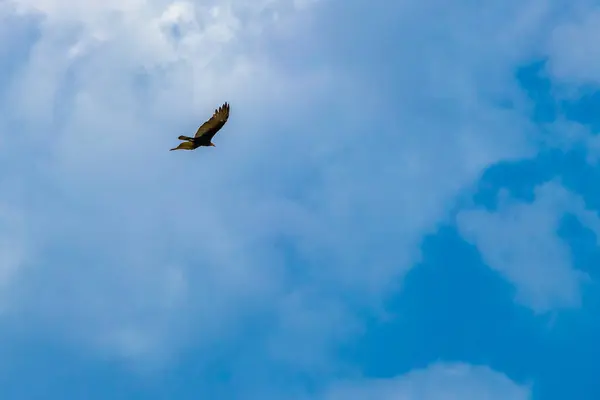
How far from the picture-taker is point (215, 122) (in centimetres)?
10169

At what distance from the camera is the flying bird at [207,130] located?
333ft

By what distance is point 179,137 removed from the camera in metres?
101

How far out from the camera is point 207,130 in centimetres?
10188

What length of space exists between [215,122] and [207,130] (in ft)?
3.30

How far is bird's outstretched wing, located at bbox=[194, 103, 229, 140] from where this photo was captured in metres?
101

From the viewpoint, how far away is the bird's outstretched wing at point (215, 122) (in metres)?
101

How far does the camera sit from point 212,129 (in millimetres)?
101875

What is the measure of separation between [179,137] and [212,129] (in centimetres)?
308

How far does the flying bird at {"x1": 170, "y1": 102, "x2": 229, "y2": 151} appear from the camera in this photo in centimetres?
10144
